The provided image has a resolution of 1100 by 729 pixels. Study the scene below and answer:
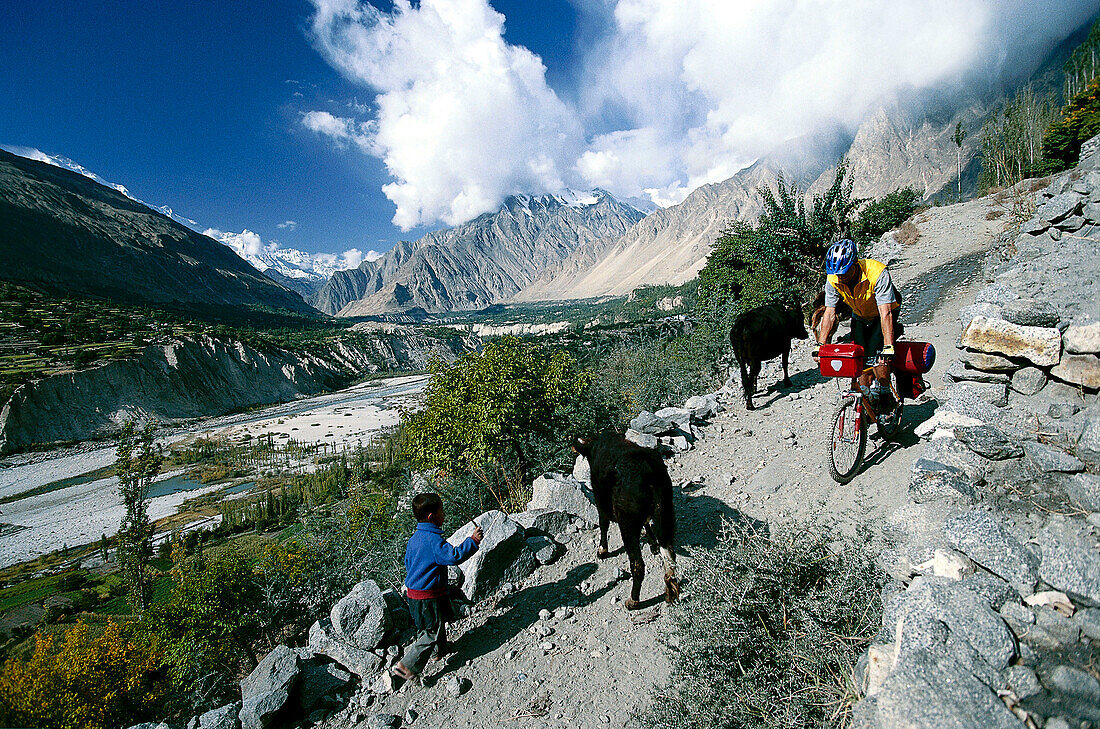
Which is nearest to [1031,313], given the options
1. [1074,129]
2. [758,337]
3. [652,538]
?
[652,538]

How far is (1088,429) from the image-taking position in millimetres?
3023

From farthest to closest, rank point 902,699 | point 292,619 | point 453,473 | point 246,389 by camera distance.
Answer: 1. point 246,389
2. point 453,473
3. point 292,619
4. point 902,699

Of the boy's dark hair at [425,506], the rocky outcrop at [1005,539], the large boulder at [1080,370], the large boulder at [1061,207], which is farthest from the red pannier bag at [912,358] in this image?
the boy's dark hair at [425,506]

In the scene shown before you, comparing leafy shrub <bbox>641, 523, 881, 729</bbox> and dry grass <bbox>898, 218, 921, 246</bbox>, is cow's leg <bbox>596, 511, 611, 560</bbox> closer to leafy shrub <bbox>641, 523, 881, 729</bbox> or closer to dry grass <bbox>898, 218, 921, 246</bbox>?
leafy shrub <bbox>641, 523, 881, 729</bbox>

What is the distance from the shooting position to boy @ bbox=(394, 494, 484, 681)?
16.4ft

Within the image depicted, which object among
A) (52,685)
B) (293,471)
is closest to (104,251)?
(293,471)

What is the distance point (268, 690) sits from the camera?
15.6ft

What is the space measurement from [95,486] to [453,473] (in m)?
79.6

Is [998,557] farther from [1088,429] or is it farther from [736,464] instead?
[736,464]

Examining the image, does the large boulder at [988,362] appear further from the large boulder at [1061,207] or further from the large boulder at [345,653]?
the large boulder at [345,653]

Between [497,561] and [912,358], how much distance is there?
5.98 m

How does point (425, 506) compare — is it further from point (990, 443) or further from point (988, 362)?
point (988, 362)

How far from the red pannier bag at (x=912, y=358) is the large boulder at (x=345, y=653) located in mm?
7252

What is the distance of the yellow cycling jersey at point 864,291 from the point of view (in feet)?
16.6
